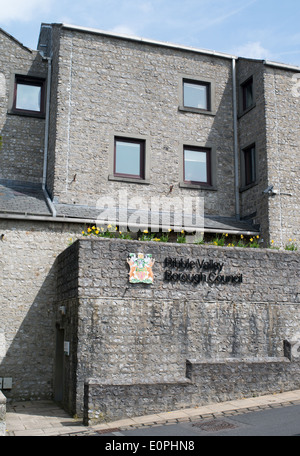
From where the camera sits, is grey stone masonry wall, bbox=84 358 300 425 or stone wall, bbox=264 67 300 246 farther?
stone wall, bbox=264 67 300 246

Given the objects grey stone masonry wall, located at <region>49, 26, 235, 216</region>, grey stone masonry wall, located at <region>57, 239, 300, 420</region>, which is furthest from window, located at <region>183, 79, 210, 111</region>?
grey stone masonry wall, located at <region>57, 239, 300, 420</region>

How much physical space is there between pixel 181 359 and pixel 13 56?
12.1m

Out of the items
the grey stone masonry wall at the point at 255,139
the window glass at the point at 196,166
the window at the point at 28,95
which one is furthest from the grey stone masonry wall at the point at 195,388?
the window at the point at 28,95

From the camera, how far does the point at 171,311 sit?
1118 cm

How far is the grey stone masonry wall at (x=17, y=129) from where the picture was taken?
53.3 feet

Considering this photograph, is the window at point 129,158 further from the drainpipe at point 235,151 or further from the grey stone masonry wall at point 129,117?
the drainpipe at point 235,151

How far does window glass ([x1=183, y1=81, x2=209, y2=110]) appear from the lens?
58.0 ft

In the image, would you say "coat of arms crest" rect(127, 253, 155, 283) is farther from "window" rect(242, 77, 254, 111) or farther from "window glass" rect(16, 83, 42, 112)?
"window" rect(242, 77, 254, 111)

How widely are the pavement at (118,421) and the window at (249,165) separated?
8.25m

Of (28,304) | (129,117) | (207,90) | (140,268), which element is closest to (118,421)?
(140,268)

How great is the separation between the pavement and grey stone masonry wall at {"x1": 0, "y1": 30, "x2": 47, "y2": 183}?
793 centimetres

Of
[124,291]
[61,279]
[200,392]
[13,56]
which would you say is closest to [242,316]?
[200,392]

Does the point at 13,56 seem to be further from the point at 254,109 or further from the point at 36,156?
the point at 254,109

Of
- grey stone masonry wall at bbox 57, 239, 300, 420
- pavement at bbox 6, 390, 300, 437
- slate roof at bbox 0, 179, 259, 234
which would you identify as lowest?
pavement at bbox 6, 390, 300, 437
